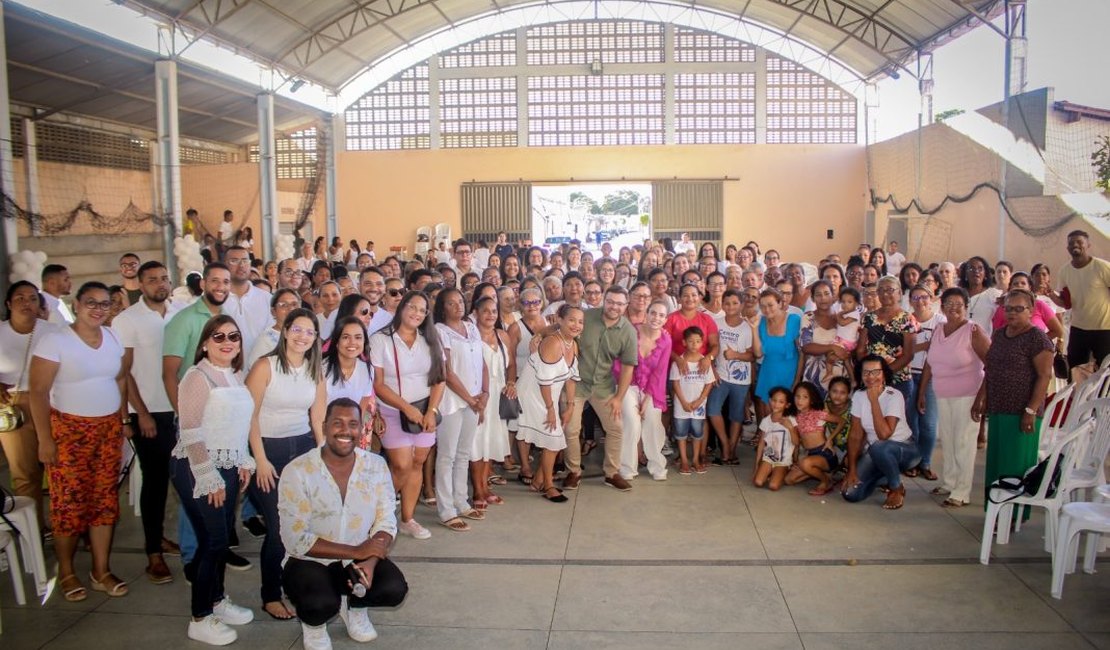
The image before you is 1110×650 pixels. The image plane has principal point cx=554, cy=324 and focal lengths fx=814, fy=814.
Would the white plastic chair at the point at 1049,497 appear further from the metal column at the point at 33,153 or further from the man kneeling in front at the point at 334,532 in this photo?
the metal column at the point at 33,153

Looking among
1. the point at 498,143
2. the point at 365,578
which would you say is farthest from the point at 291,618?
the point at 498,143

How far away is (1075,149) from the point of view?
11398mm

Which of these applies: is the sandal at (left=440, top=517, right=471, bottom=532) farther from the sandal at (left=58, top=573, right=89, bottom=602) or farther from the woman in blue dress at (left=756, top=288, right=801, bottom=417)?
the woman in blue dress at (left=756, top=288, right=801, bottom=417)

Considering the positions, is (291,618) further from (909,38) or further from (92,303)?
(909,38)

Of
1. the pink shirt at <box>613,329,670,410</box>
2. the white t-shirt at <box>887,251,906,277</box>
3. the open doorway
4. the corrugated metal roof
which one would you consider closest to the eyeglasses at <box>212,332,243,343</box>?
the pink shirt at <box>613,329,670,410</box>

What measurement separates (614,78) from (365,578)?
18.6 meters

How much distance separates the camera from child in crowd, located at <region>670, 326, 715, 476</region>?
20.0ft

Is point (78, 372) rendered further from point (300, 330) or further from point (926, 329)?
point (926, 329)

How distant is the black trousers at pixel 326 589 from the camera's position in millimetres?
3359

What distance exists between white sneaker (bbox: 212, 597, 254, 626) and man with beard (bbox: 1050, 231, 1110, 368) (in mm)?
6728

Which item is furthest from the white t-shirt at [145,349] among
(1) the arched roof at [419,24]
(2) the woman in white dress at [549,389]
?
(1) the arched roof at [419,24]

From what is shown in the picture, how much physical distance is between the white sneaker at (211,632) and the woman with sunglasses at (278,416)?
0.25 meters

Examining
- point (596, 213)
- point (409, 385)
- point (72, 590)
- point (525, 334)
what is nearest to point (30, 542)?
point (72, 590)

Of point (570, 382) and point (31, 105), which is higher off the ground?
point (31, 105)
